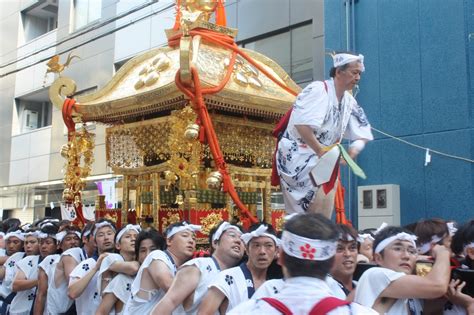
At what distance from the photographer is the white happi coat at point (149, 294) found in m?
3.48

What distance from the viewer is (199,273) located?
3.23 m

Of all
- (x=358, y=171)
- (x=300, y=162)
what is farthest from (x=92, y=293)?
(x=358, y=171)

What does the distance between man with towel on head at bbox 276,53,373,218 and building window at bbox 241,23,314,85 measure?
6.27 meters

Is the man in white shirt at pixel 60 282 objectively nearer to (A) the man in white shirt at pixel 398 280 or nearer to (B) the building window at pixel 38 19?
(A) the man in white shirt at pixel 398 280

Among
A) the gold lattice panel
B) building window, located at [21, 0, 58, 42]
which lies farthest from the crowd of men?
building window, located at [21, 0, 58, 42]

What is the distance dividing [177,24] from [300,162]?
11.2 feet

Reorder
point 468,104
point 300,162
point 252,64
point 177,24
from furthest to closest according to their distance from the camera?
point 468,104
point 177,24
point 252,64
point 300,162

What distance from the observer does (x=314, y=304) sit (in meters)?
1.72

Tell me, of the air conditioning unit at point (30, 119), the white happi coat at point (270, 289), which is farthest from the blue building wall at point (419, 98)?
the air conditioning unit at point (30, 119)

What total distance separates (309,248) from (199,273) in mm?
1544

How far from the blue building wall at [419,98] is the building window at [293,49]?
147 cm

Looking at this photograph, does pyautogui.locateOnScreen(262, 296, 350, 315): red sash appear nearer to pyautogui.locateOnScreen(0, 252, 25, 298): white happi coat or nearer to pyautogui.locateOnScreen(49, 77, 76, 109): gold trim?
pyautogui.locateOnScreen(0, 252, 25, 298): white happi coat

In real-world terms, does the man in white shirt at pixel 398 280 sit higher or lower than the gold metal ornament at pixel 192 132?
lower

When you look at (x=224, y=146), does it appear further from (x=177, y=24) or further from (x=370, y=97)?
(x=370, y=97)
